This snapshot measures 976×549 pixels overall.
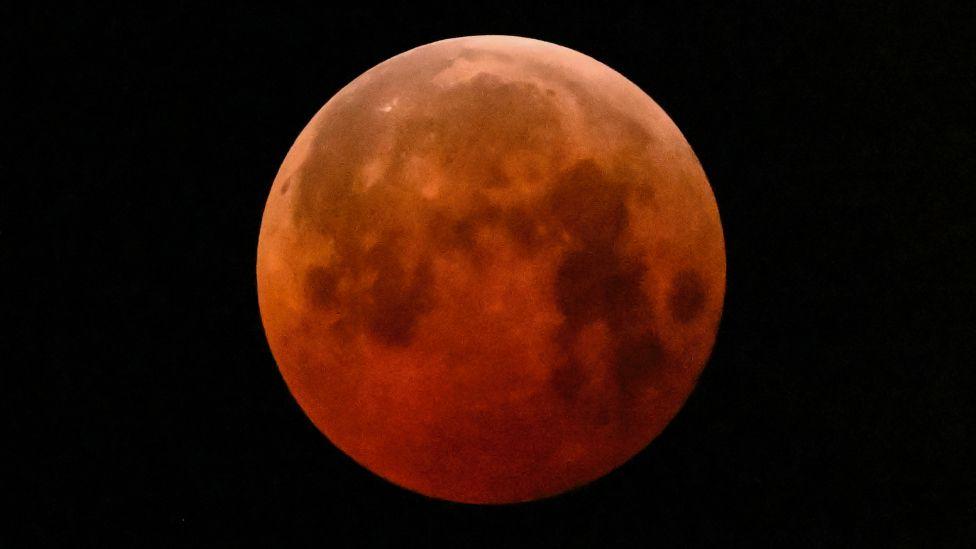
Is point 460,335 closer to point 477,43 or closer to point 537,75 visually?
point 537,75

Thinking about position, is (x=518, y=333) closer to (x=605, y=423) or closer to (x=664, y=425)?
(x=605, y=423)

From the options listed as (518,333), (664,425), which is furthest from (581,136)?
(664,425)

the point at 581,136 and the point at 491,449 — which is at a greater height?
the point at 581,136

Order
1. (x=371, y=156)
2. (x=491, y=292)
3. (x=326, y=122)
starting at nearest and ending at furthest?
(x=491, y=292), (x=371, y=156), (x=326, y=122)

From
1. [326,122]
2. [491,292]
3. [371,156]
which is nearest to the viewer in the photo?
[491,292]

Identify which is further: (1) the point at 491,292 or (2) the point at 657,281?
(2) the point at 657,281

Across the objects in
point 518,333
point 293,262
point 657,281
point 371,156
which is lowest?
point 518,333
